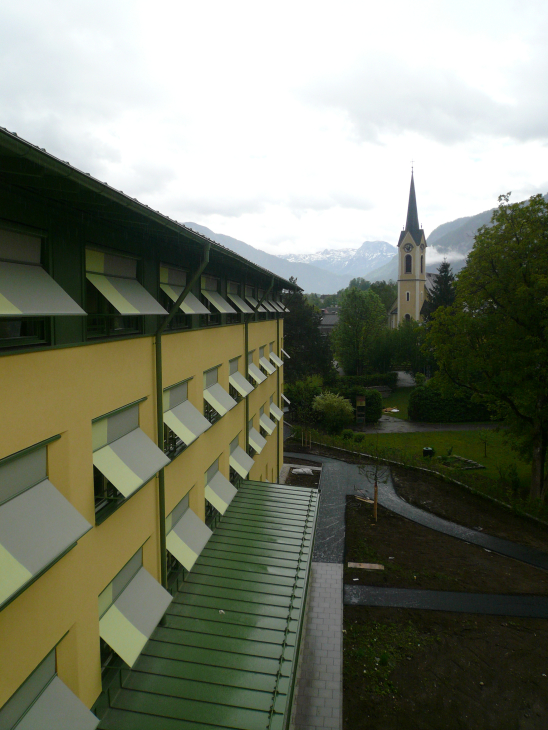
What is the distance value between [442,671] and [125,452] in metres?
9.73

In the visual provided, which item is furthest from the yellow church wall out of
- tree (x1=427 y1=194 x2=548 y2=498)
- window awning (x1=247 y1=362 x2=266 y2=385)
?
tree (x1=427 y1=194 x2=548 y2=498)

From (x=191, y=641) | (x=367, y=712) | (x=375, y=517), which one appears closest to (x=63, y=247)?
A: (x=191, y=641)

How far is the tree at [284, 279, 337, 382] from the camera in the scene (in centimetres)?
5259

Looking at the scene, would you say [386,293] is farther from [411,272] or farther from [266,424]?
[266,424]

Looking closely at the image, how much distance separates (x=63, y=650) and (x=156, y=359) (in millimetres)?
4218

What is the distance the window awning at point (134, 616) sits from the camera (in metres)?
5.95

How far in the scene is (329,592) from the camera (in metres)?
15.0

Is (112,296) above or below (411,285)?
below

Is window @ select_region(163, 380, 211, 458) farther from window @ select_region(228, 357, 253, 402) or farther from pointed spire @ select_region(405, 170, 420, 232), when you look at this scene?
pointed spire @ select_region(405, 170, 420, 232)

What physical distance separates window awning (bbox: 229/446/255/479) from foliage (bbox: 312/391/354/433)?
23222 millimetres

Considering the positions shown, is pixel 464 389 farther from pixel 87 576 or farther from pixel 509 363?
pixel 87 576

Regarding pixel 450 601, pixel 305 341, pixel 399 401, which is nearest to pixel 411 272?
A: pixel 305 341

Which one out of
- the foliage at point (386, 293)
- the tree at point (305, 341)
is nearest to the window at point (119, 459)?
the tree at point (305, 341)

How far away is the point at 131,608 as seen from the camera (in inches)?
261
